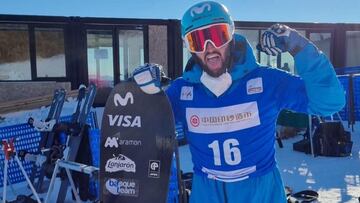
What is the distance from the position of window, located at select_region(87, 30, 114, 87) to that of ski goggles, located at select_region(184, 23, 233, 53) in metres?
7.71

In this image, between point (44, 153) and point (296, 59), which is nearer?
point (296, 59)

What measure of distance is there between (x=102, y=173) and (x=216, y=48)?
1.03 m

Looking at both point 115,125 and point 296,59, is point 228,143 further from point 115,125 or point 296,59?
point 115,125

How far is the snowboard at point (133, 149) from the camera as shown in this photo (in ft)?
7.66

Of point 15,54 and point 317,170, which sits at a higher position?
point 15,54

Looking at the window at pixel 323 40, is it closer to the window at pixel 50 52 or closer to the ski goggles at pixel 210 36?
the window at pixel 50 52

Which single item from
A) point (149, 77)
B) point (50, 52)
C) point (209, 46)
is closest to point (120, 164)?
point (149, 77)

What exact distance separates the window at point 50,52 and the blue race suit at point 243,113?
772 cm

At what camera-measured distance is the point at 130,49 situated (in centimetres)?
989

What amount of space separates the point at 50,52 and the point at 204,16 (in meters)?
A: 7.91

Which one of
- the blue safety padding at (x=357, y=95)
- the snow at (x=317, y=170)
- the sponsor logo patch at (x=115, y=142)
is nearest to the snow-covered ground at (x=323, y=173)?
the snow at (x=317, y=170)

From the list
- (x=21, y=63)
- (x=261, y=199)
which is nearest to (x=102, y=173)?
(x=261, y=199)

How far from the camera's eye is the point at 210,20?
1.92 meters

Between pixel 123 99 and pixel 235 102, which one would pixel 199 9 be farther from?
pixel 123 99
